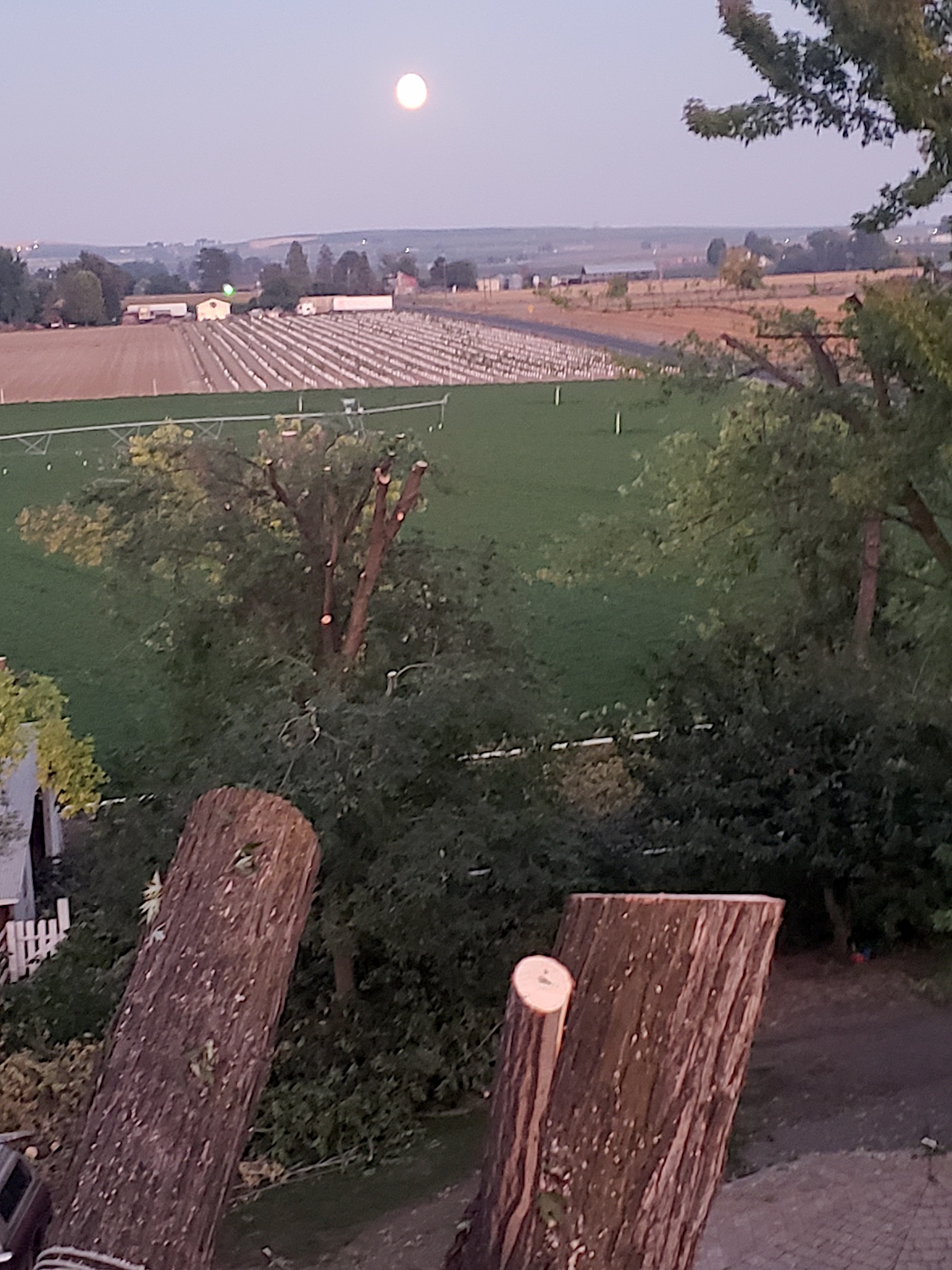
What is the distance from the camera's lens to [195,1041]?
2957 mm

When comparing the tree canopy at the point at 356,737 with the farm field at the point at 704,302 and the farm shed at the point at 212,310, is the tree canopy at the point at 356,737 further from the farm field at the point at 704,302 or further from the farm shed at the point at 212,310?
the farm shed at the point at 212,310

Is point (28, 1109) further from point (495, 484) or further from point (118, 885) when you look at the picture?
point (495, 484)

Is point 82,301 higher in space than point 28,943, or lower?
higher

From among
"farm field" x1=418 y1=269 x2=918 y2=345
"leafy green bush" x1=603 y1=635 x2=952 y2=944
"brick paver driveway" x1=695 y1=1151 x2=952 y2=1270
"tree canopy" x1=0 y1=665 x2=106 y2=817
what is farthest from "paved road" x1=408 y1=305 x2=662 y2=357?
"brick paver driveway" x1=695 y1=1151 x2=952 y2=1270

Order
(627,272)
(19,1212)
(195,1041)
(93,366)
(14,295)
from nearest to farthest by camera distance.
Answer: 1. (195,1041)
2. (19,1212)
3. (627,272)
4. (93,366)
5. (14,295)

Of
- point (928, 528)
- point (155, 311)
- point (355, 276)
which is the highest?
point (355, 276)

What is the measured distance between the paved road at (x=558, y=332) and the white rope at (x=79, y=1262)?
1240cm

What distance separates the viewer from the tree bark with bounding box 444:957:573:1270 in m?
2.47

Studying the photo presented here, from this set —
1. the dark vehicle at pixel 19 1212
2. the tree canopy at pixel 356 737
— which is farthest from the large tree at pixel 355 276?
the dark vehicle at pixel 19 1212

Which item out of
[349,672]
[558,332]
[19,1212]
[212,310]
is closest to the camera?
[19,1212]

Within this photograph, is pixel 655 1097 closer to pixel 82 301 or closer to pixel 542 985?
pixel 542 985

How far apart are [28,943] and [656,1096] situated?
11.9 meters

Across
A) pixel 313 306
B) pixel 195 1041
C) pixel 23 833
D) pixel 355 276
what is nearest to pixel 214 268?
pixel 313 306

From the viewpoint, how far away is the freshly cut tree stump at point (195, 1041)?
9.17 feet
